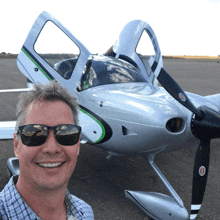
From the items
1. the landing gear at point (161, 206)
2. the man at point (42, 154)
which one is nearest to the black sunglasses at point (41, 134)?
the man at point (42, 154)

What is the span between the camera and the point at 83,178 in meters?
4.71

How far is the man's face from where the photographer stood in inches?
36.5

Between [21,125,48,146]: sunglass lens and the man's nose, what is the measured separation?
18 mm

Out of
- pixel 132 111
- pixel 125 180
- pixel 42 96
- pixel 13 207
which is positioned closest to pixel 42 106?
pixel 42 96

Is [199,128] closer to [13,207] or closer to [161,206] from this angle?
[161,206]

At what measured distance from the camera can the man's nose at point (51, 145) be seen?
3.11 ft

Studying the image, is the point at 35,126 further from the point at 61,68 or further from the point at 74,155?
the point at 61,68

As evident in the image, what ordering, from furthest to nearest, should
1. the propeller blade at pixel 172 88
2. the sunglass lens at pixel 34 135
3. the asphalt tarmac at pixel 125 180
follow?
1. the asphalt tarmac at pixel 125 180
2. the propeller blade at pixel 172 88
3. the sunglass lens at pixel 34 135

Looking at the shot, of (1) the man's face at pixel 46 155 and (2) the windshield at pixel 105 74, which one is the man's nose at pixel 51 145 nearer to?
(1) the man's face at pixel 46 155

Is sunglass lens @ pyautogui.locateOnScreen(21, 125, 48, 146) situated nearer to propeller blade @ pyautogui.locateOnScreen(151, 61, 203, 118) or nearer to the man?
the man

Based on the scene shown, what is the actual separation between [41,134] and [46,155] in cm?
8

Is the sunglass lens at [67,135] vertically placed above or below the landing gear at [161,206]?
above

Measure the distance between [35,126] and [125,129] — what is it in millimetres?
2770

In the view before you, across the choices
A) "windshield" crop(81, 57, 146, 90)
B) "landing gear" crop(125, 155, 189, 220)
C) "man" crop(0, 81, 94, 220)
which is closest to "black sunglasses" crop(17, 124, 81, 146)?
"man" crop(0, 81, 94, 220)
